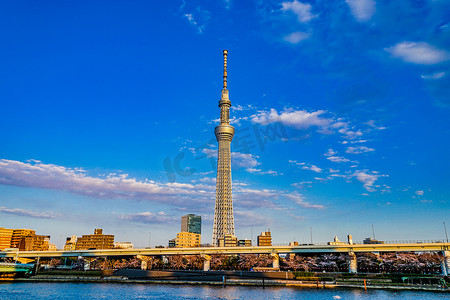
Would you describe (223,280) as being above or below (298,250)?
below

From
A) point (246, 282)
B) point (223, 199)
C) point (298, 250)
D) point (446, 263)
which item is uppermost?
point (223, 199)

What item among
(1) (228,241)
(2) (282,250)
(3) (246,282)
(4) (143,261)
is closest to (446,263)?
(2) (282,250)

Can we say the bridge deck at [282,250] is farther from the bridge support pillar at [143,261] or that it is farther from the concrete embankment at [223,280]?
the concrete embankment at [223,280]

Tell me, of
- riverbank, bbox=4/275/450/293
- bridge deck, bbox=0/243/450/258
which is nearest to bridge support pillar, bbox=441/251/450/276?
bridge deck, bbox=0/243/450/258

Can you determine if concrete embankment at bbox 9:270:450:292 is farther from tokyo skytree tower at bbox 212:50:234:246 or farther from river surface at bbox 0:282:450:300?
tokyo skytree tower at bbox 212:50:234:246

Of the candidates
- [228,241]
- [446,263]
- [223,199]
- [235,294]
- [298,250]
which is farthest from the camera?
[223,199]

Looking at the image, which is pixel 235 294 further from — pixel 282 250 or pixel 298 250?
pixel 282 250

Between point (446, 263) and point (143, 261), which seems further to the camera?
point (143, 261)

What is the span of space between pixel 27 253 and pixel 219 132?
10696 cm

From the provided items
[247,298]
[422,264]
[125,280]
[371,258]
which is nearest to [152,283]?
[125,280]

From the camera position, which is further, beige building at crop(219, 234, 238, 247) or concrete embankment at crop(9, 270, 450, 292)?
beige building at crop(219, 234, 238, 247)

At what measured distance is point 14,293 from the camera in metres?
67.4

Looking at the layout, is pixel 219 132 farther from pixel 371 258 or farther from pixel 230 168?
pixel 371 258

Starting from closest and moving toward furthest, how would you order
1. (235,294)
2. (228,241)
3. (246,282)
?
(235,294), (246,282), (228,241)
